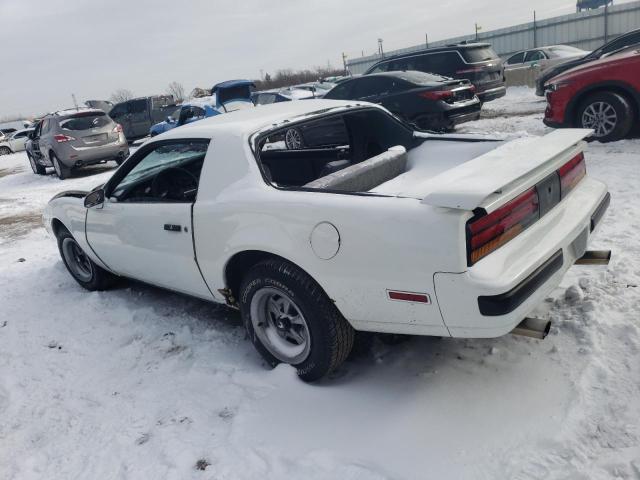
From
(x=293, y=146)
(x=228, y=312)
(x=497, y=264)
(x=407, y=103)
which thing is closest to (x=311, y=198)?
(x=497, y=264)

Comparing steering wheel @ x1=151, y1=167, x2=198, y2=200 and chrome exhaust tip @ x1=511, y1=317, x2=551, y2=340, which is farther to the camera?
steering wheel @ x1=151, y1=167, x2=198, y2=200

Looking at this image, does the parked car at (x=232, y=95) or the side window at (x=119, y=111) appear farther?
the side window at (x=119, y=111)

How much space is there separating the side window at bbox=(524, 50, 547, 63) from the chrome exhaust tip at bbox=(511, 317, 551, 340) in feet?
61.5

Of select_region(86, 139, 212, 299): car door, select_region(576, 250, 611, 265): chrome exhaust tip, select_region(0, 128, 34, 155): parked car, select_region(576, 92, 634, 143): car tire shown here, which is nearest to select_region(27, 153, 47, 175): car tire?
select_region(86, 139, 212, 299): car door

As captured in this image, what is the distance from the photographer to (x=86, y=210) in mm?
4273

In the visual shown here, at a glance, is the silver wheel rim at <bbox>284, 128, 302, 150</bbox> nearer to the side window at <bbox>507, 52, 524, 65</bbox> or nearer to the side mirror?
the side mirror

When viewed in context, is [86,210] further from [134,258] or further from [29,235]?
[29,235]

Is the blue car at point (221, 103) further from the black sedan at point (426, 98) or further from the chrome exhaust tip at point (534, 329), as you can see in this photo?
the chrome exhaust tip at point (534, 329)

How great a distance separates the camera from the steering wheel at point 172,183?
3.45 metres

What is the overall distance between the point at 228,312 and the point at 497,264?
2351 millimetres

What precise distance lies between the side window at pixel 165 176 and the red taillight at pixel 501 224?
180 cm

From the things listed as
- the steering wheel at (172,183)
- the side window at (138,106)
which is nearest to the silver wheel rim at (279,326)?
the steering wheel at (172,183)

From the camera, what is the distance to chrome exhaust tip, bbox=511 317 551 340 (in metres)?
2.46

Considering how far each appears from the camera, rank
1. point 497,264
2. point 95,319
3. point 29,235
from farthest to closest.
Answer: point 29,235 < point 95,319 < point 497,264
